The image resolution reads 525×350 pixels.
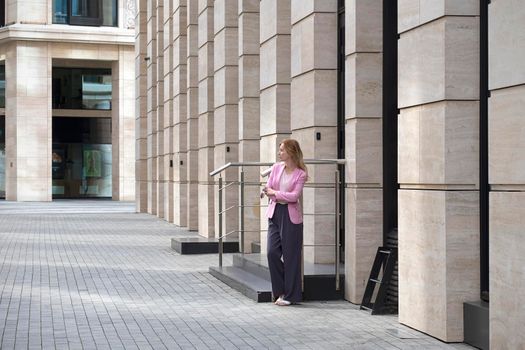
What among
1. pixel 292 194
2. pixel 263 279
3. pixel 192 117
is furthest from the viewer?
pixel 192 117

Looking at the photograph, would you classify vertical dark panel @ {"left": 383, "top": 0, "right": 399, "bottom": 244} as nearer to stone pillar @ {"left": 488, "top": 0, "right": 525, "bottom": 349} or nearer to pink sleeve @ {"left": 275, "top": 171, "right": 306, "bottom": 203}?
pink sleeve @ {"left": 275, "top": 171, "right": 306, "bottom": 203}

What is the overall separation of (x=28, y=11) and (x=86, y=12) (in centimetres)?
328

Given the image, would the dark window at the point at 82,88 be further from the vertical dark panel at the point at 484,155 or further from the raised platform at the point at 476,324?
the raised platform at the point at 476,324

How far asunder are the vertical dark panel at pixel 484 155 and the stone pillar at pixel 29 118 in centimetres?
4678

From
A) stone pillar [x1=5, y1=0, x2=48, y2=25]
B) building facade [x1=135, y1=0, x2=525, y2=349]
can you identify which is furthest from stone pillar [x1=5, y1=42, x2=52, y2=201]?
building facade [x1=135, y1=0, x2=525, y2=349]

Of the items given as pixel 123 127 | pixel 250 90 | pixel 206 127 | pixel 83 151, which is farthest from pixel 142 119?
pixel 250 90

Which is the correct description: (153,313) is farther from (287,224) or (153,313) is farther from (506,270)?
(506,270)

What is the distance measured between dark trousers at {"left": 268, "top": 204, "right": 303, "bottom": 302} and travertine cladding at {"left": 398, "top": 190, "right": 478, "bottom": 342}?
2.27 meters

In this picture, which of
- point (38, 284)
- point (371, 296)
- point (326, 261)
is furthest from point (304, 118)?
point (38, 284)

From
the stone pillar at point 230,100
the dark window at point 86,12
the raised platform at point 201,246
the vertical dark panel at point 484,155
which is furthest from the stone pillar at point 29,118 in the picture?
the vertical dark panel at point 484,155

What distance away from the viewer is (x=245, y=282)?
1346 centimetres

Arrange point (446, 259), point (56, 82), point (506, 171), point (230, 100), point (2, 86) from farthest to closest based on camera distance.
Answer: point (56, 82) → point (2, 86) → point (230, 100) → point (446, 259) → point (506, 171)

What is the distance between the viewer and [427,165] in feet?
32.1

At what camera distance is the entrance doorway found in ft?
198
